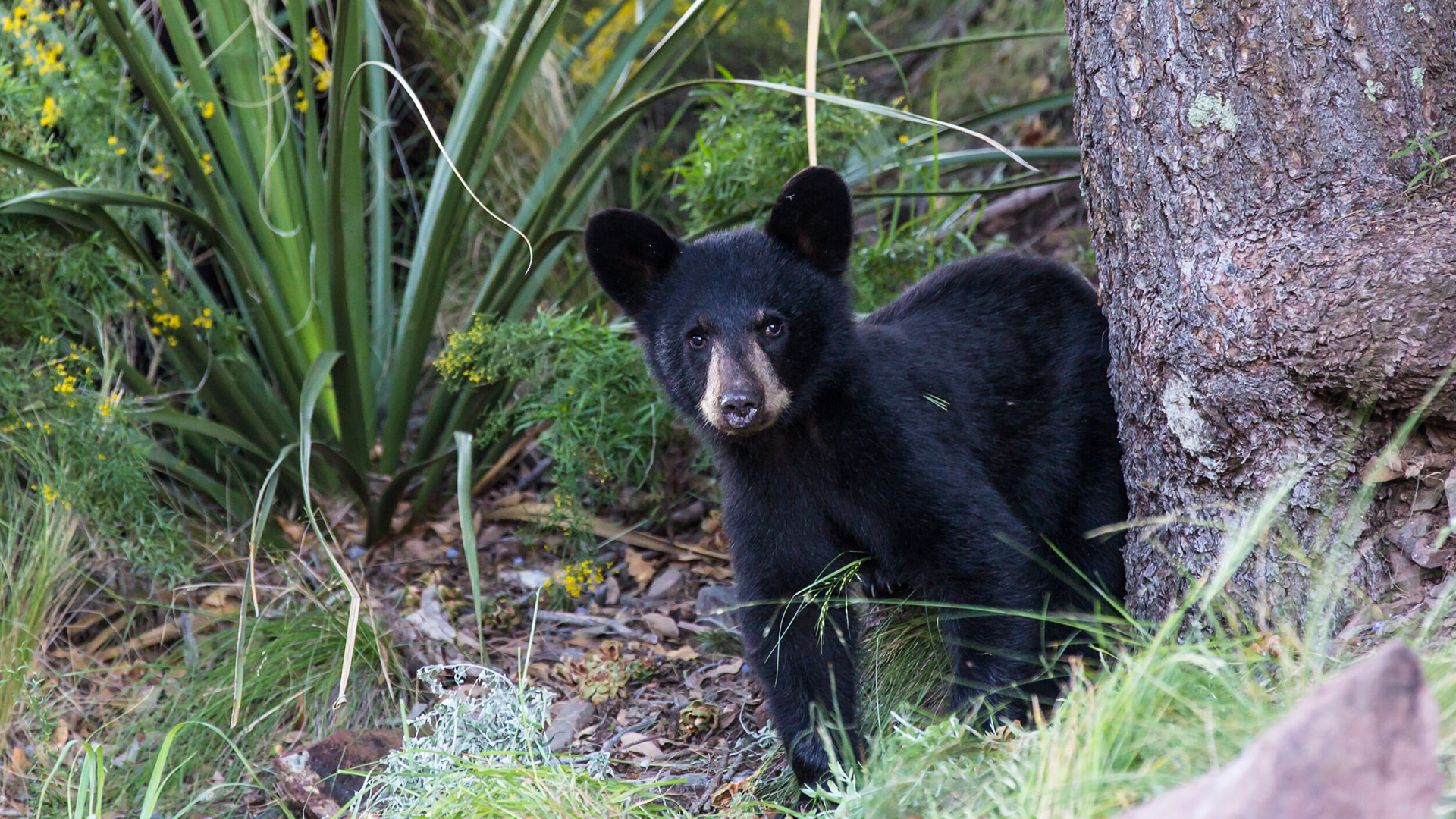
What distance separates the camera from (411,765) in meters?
2.46

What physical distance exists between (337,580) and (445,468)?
3.39 feet

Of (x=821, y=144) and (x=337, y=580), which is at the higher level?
(x=821, y=144)

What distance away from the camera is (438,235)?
3.71 m

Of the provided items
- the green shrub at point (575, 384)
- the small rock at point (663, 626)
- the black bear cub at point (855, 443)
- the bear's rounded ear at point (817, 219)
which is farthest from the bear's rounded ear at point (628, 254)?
the small rock at point (663, 626)

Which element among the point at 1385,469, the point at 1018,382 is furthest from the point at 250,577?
the point at 1385,469

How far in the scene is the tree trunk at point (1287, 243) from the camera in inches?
81.9

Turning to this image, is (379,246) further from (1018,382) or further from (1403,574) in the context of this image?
(1403,574)

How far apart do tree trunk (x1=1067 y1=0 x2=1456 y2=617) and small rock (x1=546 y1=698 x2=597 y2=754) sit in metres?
1.69

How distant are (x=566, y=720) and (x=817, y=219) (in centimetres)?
153

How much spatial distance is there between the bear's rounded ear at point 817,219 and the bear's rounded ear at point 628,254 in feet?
0.94

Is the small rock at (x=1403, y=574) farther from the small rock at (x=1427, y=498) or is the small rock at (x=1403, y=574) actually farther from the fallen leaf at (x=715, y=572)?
the fallen leaf at (x=715, y=572)

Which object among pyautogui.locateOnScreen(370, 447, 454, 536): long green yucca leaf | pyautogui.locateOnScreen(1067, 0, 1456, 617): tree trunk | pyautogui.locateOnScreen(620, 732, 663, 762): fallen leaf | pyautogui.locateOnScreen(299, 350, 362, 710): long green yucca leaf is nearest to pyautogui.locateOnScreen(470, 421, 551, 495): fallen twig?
pyautogui.locateOnScreen(370, 447, 454, 536): long green yucca leaf

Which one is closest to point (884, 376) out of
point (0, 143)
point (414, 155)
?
point (0, 143)

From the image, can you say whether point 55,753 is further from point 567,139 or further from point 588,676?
point 567,139
